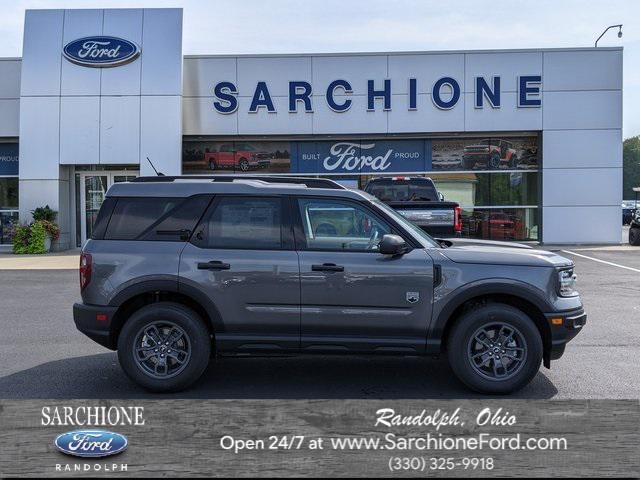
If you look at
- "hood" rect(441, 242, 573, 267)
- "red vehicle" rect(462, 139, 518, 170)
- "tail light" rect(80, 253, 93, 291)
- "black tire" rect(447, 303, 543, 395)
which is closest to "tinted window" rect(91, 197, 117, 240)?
"tail light" rect(80, 253, 93, 291)

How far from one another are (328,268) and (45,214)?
17426 millimetres

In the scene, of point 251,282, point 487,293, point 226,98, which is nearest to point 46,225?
point 226,98

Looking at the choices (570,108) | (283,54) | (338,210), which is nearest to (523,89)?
(570,108)

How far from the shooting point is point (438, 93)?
848 inches

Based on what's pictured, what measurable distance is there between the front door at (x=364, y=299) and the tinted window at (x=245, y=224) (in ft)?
1.12

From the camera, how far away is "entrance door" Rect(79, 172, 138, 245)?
22266 millimetres

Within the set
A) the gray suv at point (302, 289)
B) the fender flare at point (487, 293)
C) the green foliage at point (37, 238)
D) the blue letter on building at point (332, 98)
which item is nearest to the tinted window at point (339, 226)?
the gray suv at point (302, 289)

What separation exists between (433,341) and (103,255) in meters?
2.88

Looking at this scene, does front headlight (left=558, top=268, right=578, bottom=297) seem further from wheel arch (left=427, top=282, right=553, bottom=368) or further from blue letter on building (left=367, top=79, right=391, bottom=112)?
blue letter on building (left=367, top=79, right=391, bottom=112)

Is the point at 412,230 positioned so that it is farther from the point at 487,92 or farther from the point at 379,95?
the point at 487,92

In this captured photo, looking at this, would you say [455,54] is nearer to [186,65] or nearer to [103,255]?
[186,65]

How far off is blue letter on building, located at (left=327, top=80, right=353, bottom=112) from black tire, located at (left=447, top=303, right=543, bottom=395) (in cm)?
1661

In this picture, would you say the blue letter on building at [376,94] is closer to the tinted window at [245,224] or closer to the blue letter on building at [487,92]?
the blue letter on building at [487,92]

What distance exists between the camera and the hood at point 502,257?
5785mm
